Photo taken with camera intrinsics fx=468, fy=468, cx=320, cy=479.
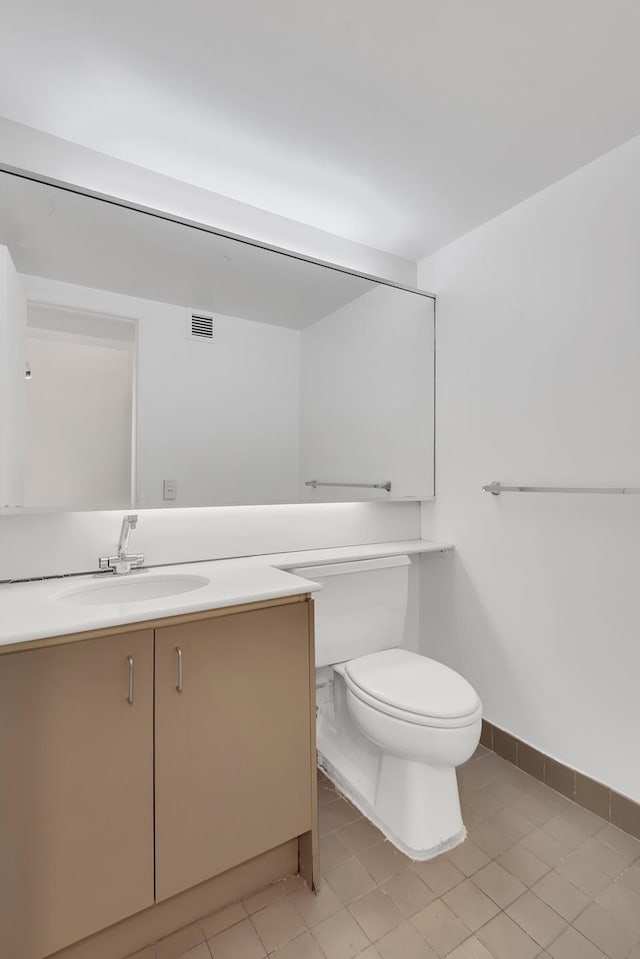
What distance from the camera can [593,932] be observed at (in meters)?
1.20

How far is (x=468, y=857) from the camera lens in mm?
1454

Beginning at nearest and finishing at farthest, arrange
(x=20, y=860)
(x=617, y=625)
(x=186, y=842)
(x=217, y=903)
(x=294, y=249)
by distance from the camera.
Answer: (x=20, y=860)
(x=186, y=842)
(x=217, y=903)
(x=617, y=625)
(x=294, y=249)

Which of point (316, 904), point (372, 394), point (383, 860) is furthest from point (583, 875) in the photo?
point (372, 394)

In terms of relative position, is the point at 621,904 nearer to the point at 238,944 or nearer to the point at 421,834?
the point at 421,834

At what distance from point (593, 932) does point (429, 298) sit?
7.65 feet

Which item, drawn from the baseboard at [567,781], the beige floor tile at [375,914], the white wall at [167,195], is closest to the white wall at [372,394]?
the white wall at [167,195]

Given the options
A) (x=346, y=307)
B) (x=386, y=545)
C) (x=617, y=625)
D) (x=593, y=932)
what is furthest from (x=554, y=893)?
(x=346, y=307)

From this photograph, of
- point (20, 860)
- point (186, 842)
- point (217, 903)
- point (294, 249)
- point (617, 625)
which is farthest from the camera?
point (294, 249)

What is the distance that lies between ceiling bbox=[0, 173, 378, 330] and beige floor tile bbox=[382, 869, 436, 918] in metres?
1.92

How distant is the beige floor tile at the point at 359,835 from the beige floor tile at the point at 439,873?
154mm

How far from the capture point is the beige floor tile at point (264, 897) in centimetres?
128

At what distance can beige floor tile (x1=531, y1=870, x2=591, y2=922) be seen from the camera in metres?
1.27

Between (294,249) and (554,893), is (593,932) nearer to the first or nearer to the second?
(554,893)

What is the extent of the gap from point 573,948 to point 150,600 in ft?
4.51
